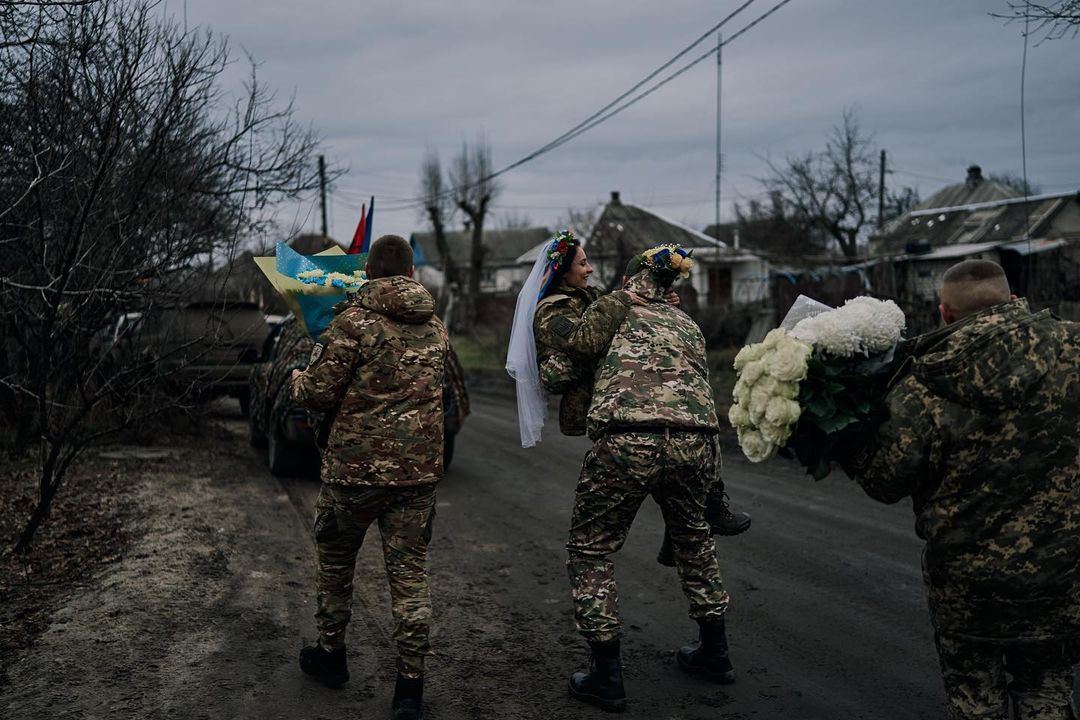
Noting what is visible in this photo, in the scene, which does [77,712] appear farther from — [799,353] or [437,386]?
[799,353]

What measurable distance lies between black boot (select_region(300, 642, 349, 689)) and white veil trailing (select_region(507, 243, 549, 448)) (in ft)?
4.49

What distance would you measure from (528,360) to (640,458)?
2.80 ft

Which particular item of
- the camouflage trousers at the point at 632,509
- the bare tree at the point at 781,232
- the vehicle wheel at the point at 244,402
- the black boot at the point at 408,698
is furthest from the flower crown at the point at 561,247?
the bare tree at the point at 781,232

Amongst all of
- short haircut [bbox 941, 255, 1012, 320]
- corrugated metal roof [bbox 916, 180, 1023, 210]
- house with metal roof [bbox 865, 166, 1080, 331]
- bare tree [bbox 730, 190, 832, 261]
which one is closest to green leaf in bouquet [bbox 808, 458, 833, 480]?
short haircut [bbox 941, 255, 1012, 320]

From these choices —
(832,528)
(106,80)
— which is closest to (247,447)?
(106,80)

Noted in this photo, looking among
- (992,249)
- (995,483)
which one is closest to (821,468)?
(995,483)

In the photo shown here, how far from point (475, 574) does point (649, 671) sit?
1964 millimetres

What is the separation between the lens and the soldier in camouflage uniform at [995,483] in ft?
9.99

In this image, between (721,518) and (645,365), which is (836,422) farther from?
(721,518)

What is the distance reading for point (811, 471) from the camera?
3504mm

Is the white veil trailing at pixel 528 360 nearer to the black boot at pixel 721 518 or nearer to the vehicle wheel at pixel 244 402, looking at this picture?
the black boot at pixel 721 518

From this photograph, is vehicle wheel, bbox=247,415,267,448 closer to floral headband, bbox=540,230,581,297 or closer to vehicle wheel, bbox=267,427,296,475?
vehicle wheel, bbox=267,427,296,475

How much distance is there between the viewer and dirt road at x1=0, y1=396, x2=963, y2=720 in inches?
171

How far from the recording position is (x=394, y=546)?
4254mm
